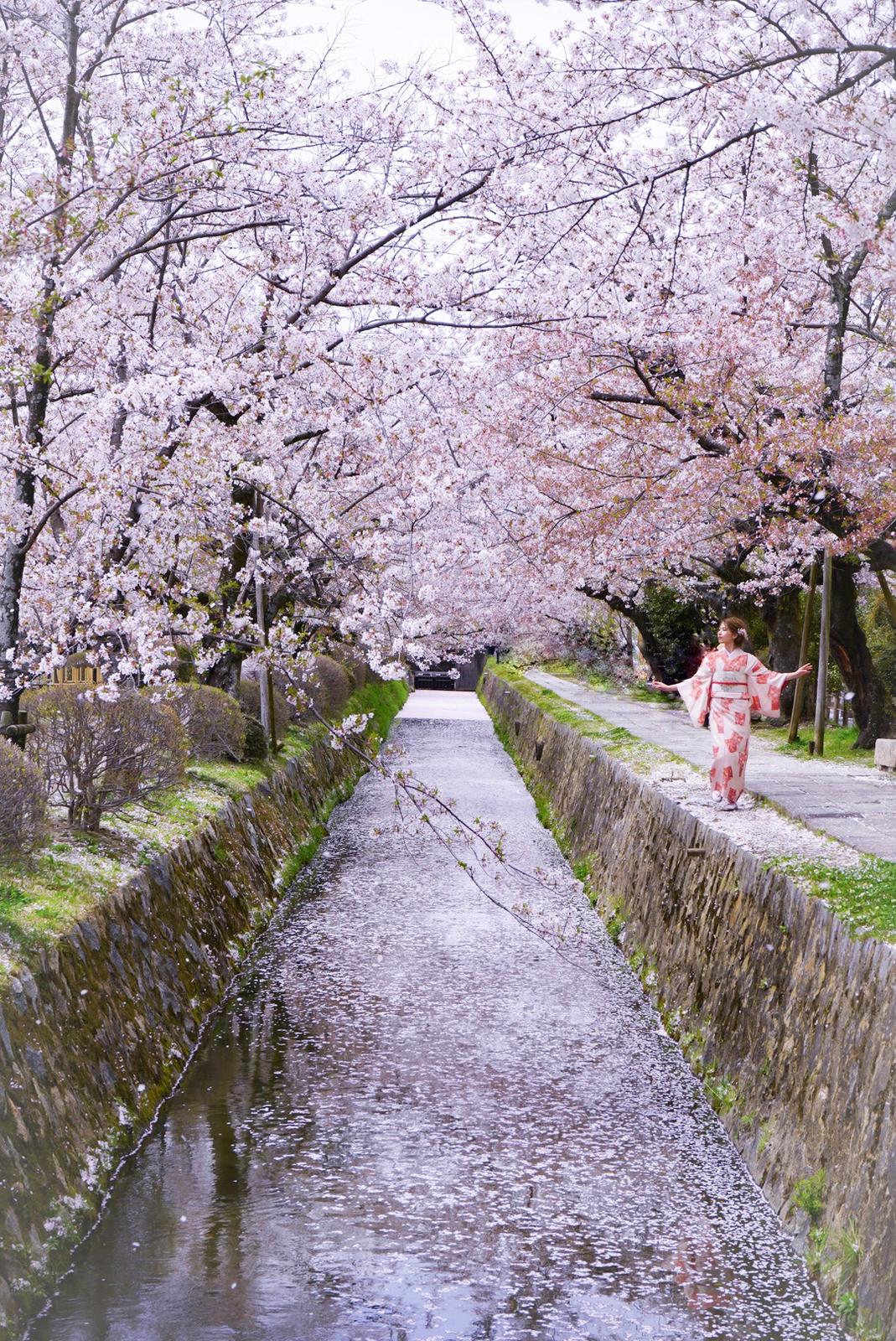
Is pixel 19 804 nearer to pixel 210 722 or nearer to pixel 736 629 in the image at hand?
pixel 736 629

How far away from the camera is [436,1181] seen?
687cm

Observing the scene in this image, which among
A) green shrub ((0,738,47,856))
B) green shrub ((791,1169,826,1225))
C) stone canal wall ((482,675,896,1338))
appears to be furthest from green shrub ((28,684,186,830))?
green shrub ((791,1169,826,1225))

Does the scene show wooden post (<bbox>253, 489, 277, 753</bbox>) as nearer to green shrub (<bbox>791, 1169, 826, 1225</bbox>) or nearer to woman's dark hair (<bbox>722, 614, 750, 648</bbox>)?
woman's dark hair (<bbox>722, 614, 750, 648</bbox>)

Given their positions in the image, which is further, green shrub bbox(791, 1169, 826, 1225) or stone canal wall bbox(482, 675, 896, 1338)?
green shrub bbox(791, 1169, 826, 1225)

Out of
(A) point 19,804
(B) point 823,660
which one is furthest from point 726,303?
(A) point 19,804

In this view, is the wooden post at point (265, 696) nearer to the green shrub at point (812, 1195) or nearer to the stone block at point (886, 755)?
the stone block at point (886, 755)

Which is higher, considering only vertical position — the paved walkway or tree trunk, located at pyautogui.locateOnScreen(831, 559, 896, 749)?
tree trunk, located at pyautogui.locateOnScreen(831, 559, 896, 749)

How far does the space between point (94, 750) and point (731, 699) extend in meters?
5.26

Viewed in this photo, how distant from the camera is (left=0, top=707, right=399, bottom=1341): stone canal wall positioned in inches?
216

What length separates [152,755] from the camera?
10477 mm

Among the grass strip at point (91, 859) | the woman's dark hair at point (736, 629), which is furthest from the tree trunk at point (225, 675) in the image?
the woman's dark hair at point (736, 629)

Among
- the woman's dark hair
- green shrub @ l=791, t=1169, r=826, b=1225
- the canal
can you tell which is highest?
the woman's dark hair

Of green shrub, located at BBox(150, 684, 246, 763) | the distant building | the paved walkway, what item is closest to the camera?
the paved walkway

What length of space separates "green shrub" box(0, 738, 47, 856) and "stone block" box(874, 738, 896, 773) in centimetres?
984
